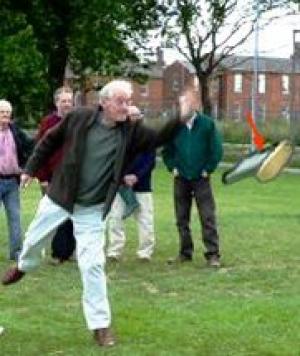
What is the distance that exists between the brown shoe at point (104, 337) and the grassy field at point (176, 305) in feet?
0.22

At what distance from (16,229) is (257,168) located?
2871 millimetres

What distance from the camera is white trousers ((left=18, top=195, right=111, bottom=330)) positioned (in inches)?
279

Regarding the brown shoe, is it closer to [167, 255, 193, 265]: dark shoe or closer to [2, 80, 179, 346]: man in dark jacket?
[2, 80, 179, 346]: man in dark jacket

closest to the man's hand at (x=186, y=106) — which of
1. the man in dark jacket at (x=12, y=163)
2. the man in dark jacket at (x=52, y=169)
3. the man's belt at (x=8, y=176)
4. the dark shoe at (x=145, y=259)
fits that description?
the man in dark jacket at (x=52, y=169)

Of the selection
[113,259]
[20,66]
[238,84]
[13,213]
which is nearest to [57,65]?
[20,66]

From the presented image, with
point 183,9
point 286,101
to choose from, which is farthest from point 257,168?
point 286,101

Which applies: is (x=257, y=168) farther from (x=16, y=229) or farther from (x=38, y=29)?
(x=38, y=29)

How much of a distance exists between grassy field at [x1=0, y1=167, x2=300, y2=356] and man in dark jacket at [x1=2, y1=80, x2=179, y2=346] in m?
0.41

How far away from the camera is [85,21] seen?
41.1 metres

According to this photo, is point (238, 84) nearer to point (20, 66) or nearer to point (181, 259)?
point (20, 66)

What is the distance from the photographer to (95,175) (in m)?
7.13

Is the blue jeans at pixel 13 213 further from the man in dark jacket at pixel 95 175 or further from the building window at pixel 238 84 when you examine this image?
the building window at pixel 238 84

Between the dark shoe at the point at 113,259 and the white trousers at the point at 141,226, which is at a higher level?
the white trousers at the point at 141,226

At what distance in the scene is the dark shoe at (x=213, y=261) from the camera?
11.2m
